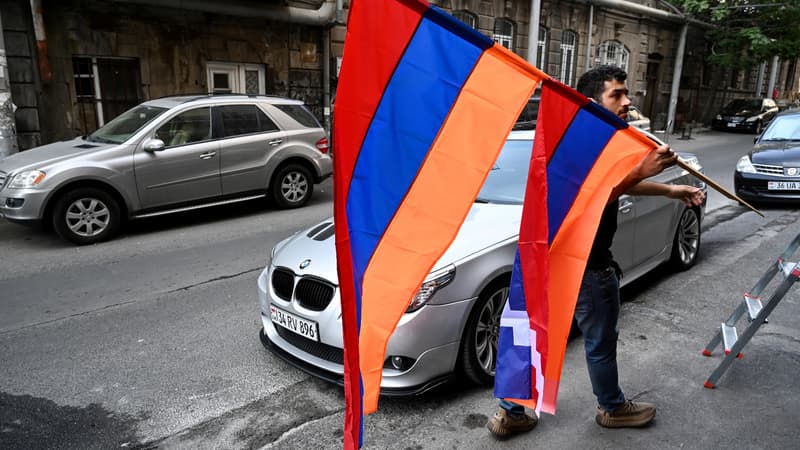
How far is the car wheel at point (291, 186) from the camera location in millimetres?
9461

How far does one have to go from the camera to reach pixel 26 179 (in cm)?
727

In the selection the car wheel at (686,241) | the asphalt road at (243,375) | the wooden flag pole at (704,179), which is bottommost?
the asphalt road at (243,375)

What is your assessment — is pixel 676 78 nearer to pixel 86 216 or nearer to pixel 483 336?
pixel 86 216

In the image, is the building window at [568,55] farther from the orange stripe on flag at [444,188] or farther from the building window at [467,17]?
the orange stripe on flag at [444,188]

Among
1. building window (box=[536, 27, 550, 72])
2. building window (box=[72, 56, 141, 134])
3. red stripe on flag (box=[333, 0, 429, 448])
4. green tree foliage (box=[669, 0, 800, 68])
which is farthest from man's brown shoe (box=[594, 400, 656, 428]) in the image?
green tree foliage (box=[669, 0, 800, 68])

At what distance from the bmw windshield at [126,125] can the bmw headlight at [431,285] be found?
251 inches

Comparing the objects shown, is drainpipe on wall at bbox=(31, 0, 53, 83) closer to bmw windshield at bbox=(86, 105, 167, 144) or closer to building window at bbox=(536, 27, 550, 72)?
bmw windshield at bbox=(86, 105, 167, 144)

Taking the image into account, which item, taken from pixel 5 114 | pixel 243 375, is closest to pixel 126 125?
pixel 5 114

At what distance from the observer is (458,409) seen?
3.53 m

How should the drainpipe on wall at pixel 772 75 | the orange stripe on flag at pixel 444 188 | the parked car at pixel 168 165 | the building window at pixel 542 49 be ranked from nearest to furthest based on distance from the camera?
1. the orange stripe on flag at pixel 444 188
2. the parked car at pixel 168 165
3. the building window at pixel 542 49
4. the drainpipe on wall at pixel 772 75

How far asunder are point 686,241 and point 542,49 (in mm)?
17858

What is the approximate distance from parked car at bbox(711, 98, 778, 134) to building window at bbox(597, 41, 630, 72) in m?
5.98

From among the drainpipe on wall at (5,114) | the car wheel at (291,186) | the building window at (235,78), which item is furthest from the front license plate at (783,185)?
the drainpipe on wall at (5,114)

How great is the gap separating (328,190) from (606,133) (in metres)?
9.34
